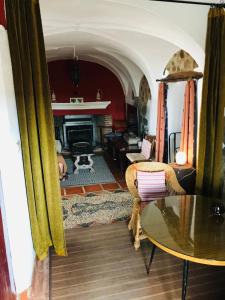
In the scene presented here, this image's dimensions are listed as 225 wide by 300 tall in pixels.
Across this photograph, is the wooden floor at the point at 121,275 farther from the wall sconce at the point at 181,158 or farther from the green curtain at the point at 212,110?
the wall sconce at the point at 181,158

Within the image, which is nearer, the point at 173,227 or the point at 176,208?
the point at 173,227

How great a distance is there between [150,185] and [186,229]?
3.82 ft

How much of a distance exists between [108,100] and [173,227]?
267 inches

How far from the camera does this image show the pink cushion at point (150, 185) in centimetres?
320

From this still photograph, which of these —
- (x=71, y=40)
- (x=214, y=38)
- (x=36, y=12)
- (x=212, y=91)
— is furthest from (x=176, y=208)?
(x=71, y=40)

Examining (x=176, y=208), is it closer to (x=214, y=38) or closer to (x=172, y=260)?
(x=172, y=260)

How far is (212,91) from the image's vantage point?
2.88 m

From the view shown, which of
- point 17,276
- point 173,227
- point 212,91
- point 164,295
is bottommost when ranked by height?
point 164,295

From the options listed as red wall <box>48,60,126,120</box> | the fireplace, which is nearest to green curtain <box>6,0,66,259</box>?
red wall <box>48,60,126,120</box>

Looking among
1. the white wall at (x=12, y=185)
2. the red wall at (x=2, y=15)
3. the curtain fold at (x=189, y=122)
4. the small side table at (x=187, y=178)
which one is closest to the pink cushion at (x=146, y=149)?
the curtain fold at (x=189, y=122)

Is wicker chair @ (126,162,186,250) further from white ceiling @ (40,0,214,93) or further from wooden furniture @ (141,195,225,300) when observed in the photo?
white ceiling @ (40,0,214,93)

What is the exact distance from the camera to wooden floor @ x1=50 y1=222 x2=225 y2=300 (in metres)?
2.29

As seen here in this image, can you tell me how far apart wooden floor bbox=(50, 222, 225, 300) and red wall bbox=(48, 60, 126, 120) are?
19.2 ft

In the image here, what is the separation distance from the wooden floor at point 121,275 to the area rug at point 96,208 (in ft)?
1.89
